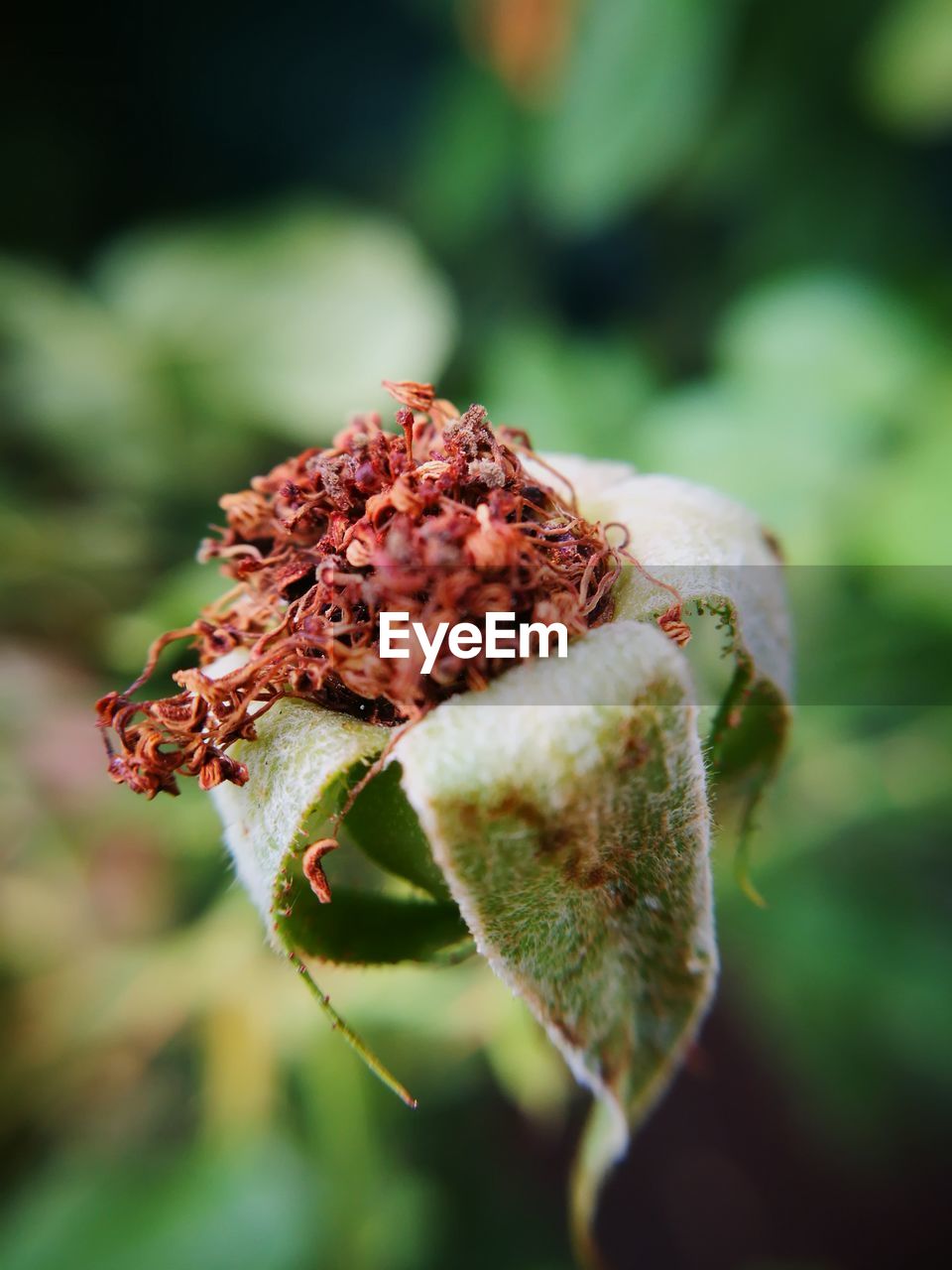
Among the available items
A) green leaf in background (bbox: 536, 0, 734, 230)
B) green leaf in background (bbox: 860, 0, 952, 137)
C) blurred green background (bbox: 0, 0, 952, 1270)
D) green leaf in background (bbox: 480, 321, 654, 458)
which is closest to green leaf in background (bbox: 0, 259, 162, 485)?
blurred green background (bbox: 0, 0, 952, 1270)

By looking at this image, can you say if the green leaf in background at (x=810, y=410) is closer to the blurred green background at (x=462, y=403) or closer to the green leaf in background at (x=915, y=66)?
the blurred green background at (x=462, y=403)

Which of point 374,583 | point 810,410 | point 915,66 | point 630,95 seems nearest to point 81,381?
point 630,95

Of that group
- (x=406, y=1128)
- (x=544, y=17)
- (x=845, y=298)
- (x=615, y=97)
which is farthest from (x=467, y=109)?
(x=406, y=1128)

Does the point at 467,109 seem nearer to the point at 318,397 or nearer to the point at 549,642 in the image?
the point at 318,397

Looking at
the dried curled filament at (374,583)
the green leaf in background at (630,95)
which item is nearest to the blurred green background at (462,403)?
the green leaf in background at (630,95)

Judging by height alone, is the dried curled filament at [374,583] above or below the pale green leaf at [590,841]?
above

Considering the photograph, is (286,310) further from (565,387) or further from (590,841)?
(590,841)
